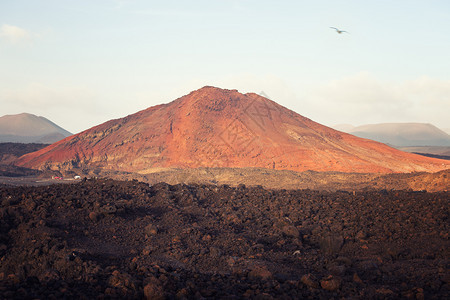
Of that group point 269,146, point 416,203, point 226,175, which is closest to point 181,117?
point 269,146

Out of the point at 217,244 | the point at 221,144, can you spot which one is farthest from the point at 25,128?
the point at 217,244

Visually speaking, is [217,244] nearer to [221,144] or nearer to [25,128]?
[221,144]

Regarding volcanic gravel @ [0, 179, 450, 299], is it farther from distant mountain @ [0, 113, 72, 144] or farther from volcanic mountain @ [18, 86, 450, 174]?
distant mountain @ [0, 113, 72, 144]

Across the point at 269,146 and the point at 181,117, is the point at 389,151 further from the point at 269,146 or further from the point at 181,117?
the point at 181,117

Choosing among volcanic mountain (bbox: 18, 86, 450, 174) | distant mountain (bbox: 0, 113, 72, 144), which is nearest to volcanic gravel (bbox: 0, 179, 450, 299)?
volcanic mountain (bbox: 18, 86, 450, 174)

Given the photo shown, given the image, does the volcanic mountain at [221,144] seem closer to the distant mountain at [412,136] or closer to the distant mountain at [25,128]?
the distant mountain at [25,128]
